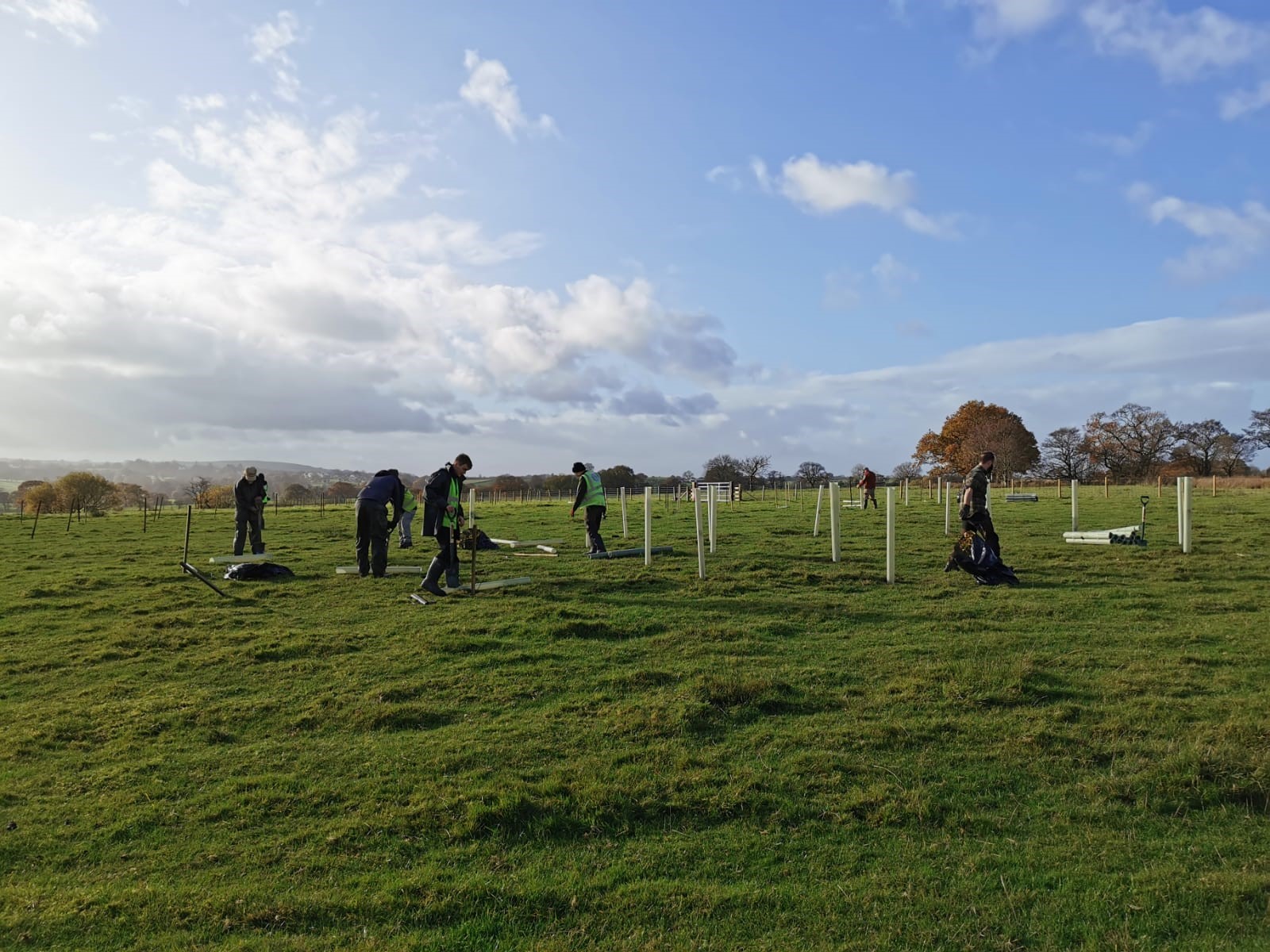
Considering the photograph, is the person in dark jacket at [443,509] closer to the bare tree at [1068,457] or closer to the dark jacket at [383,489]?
the dark jacket at [383,489]

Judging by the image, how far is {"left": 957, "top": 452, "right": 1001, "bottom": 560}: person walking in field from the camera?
43.7 feet

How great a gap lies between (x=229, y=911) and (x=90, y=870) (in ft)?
3.83

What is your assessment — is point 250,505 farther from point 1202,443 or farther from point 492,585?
point 1202,443

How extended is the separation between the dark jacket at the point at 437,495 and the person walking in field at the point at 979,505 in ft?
26.2

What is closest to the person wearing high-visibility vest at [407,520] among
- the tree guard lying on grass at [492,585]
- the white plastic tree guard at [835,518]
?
the tree guard lying on grass at [492,585]

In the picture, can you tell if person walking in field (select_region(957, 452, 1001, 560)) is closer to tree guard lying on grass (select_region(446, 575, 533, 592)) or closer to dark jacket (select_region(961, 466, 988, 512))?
dark jacket (select_region(961, 466, 988, 512))

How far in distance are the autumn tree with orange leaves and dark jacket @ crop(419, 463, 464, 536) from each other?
6333 centimetres

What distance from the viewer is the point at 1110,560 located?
610 inches

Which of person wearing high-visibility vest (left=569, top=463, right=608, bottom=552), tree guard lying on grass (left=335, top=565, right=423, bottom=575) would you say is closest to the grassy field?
tree guard lying on grass (left=335, top=565, right=423, bottom=575)

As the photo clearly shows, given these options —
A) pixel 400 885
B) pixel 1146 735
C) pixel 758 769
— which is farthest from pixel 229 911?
pixel 1146 735

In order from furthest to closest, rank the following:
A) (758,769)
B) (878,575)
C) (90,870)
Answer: (878,575)
(758,769)
(90,870)

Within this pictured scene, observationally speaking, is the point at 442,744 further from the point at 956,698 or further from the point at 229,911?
the point at 956,698

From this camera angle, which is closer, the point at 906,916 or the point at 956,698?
the point at 906,916

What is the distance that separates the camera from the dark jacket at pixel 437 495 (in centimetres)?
1212
